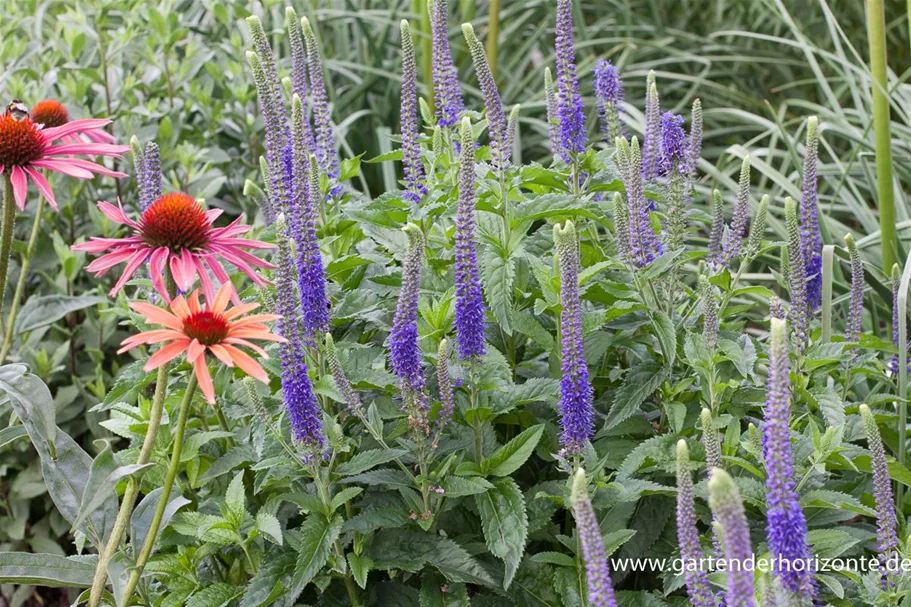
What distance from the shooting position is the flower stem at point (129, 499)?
68.0 inches

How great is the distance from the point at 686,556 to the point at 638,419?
2.50ft

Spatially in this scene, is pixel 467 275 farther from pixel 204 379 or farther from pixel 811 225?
pixel 811 225

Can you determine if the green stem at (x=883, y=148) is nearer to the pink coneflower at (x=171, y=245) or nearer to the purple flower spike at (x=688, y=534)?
the purple flower spike at (x=688, y=534)

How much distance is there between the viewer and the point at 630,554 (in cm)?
215

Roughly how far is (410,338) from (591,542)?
675 mm

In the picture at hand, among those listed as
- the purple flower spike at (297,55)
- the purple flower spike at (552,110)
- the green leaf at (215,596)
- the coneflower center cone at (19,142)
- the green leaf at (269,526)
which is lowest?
the green leaf at (215,596)

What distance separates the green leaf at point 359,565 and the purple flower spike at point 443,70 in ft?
3.67

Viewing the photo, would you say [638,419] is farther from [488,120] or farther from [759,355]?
[488,120]

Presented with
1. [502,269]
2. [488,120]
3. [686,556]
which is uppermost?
[488,120]

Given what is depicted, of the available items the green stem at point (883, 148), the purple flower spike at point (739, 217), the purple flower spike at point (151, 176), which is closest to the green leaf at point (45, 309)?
the purple flower spike at point (151, 176)

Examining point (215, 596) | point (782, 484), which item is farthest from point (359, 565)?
point (782, 484)

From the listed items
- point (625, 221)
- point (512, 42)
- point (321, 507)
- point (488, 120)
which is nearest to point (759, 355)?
point (625, 221)

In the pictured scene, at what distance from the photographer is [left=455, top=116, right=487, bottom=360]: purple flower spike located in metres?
1.97

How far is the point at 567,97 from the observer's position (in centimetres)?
245
